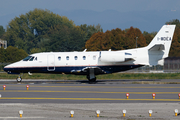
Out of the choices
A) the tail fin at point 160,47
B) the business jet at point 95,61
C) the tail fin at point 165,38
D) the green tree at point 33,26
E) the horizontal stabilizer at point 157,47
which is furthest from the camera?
the green tree at point 33,26

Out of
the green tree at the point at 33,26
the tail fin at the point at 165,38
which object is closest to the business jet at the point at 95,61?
the tail fin at the point at 165,38

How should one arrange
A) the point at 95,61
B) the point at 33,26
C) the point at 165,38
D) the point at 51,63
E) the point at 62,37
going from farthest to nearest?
1. the point at 33,26
2. the point at 62,37
3. the point at 165,38
4. the point at 51,63
5. the point at 95,61

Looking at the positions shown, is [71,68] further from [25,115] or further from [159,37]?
[25,115]

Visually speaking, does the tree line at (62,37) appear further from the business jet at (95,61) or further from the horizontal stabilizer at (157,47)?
the horizontal stabilizer at (157,47)

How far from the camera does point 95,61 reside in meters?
30.1

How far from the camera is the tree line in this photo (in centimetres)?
7500

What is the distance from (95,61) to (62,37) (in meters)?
60.5

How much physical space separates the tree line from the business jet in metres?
17.6

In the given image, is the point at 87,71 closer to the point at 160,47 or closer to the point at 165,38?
the point at 160,47

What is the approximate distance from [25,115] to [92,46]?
70.0 metres

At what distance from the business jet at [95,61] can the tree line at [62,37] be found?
17576mm

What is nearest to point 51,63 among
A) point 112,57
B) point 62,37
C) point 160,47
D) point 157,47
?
point 112,57

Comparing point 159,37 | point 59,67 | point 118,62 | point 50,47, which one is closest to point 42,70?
point 59,67

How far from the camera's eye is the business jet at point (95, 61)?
1171 inches
